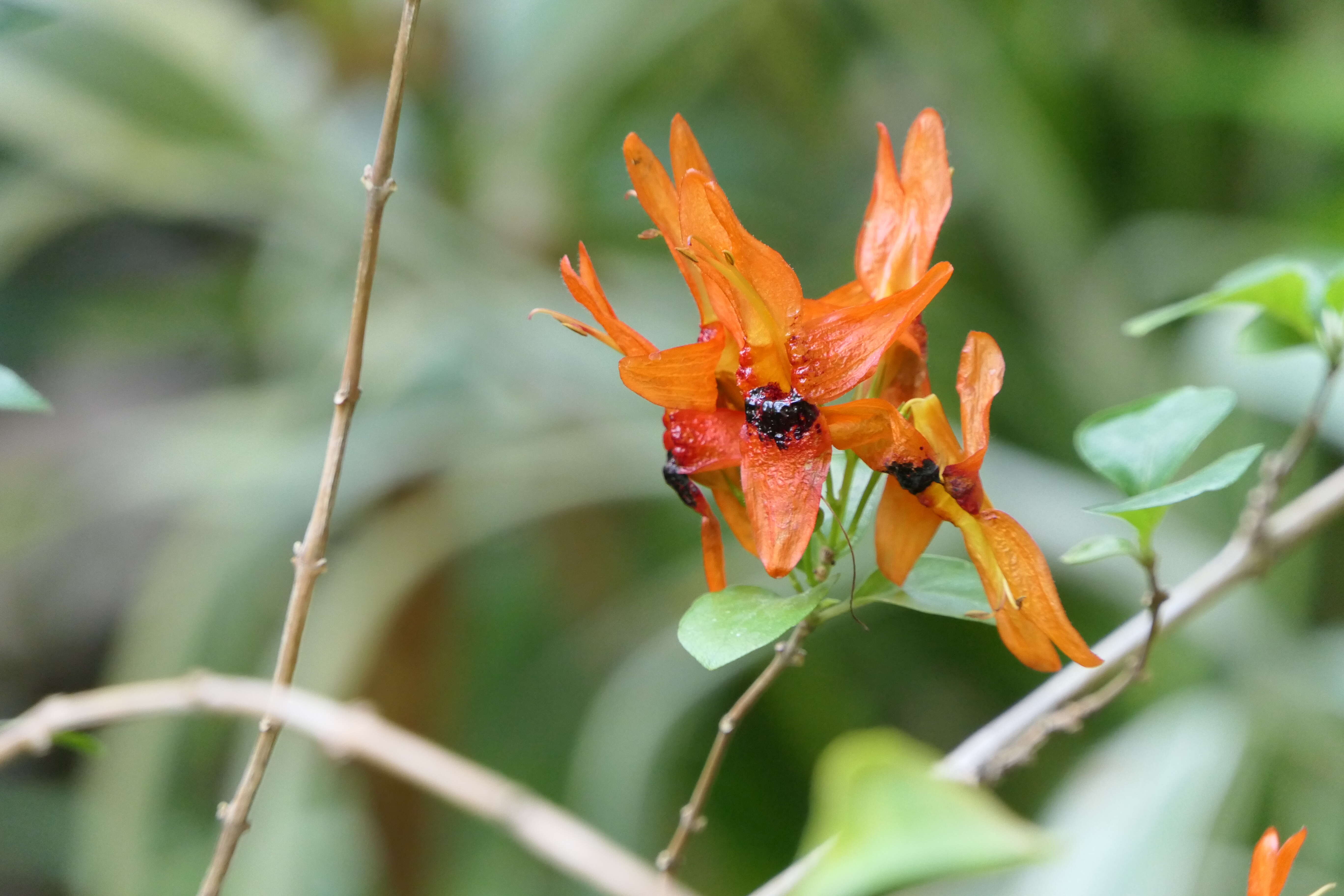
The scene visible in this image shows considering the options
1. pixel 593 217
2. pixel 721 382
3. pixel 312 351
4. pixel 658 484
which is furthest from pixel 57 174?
pixel 721 382

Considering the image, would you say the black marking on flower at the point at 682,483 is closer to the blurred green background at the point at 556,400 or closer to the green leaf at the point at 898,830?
the green leaf at the point at 898,830

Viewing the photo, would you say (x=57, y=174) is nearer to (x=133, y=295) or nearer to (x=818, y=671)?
(x=133, y=295)

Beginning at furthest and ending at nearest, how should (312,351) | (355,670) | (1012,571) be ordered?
(312,351) → (355,670) → (1012,571)

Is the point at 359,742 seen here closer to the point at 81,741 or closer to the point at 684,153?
the point at 81,741

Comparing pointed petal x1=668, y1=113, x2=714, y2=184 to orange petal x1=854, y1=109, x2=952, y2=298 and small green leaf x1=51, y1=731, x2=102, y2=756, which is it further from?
small green leaf x1=51, y1=731, x2=102, y2=756

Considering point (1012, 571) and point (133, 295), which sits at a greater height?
point (133, 295)

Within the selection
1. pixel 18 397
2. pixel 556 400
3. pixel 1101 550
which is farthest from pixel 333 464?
pixel 556 400

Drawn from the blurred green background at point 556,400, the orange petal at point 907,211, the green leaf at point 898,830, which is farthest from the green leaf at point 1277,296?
the blurred green background at point 556,400

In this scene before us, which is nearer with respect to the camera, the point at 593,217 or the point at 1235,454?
the point at 1235,454
